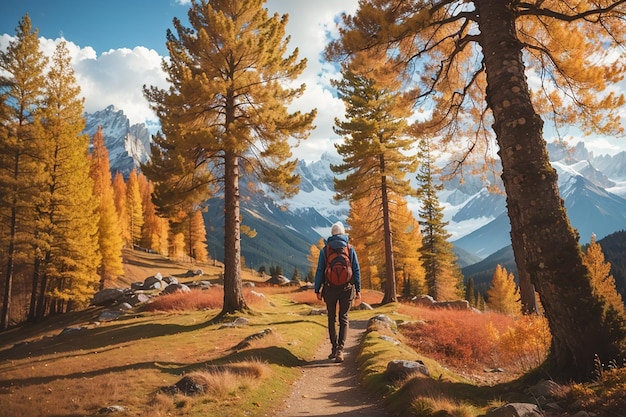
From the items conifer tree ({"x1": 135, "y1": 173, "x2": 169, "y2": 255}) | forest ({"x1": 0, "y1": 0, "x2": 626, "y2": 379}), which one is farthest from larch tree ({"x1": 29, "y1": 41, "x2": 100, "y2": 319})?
conifer tree ({"x1": 135, "y1": 173, "x2": 169, "y2": 255})

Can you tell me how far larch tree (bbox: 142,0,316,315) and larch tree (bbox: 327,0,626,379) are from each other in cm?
659

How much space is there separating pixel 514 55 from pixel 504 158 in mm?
1572

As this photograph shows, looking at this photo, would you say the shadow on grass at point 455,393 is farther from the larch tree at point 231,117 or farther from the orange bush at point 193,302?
the orange bush at point 193,302

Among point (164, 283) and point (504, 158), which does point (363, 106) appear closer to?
point (504, 158)

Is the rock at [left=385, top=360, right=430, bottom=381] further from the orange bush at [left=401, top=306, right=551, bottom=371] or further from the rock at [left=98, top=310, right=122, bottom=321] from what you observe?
the rock at [left=98, top=310, right=122, bottom=321]

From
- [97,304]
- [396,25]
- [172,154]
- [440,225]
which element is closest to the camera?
[396,25]

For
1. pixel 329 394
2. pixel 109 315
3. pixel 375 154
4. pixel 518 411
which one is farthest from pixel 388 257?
pixel 518 411

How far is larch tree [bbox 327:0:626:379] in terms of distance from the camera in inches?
173

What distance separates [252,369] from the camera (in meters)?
6.49

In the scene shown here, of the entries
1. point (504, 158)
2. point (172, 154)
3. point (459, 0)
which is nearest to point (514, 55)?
point (504, 158)

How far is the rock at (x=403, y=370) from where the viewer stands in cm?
610

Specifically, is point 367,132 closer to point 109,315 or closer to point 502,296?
point 109,315

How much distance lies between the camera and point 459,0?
268 inches

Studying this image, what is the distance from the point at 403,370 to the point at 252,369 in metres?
2.60
